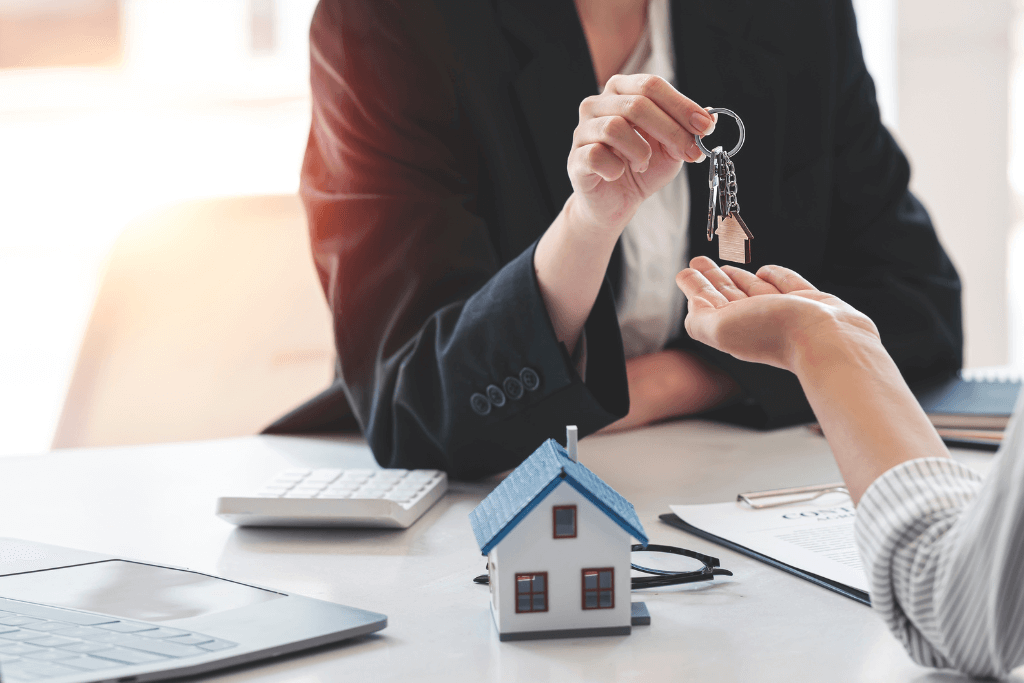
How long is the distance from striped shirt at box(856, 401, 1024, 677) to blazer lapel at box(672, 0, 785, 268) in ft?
2.44

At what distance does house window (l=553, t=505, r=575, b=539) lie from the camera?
58 centimetres

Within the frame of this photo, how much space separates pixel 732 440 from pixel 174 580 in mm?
715

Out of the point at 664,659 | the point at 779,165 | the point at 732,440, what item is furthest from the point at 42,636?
the point at 779,165

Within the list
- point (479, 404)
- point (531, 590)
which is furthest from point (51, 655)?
point (479, 404)

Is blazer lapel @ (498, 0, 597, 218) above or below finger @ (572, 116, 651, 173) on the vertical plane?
above

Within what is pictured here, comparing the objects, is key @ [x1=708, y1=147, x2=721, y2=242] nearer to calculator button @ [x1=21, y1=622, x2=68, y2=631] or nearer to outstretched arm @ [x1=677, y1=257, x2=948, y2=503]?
outstretched arm @ [x1=677, y1=257, x2=948, y2=503]

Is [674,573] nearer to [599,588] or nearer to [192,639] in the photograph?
[599,588]

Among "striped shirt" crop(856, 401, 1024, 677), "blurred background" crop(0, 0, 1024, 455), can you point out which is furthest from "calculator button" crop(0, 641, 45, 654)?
"blurred background" crop(0, 0, 1024, 455)

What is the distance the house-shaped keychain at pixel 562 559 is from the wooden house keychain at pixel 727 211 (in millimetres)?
287

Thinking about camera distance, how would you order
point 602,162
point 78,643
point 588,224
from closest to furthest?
point 78,643
point 602,162
point 588,224

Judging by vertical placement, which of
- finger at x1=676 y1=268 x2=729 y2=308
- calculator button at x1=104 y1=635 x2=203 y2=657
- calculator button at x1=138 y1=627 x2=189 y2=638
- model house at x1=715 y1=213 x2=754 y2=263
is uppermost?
model house at x1=715 y1=213 x2=754 y2=263

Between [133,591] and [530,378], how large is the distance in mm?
430

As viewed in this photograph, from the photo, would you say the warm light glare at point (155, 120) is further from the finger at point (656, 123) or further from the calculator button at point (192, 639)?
the calculator button at point (192, 639)

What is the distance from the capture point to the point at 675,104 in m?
0.73
